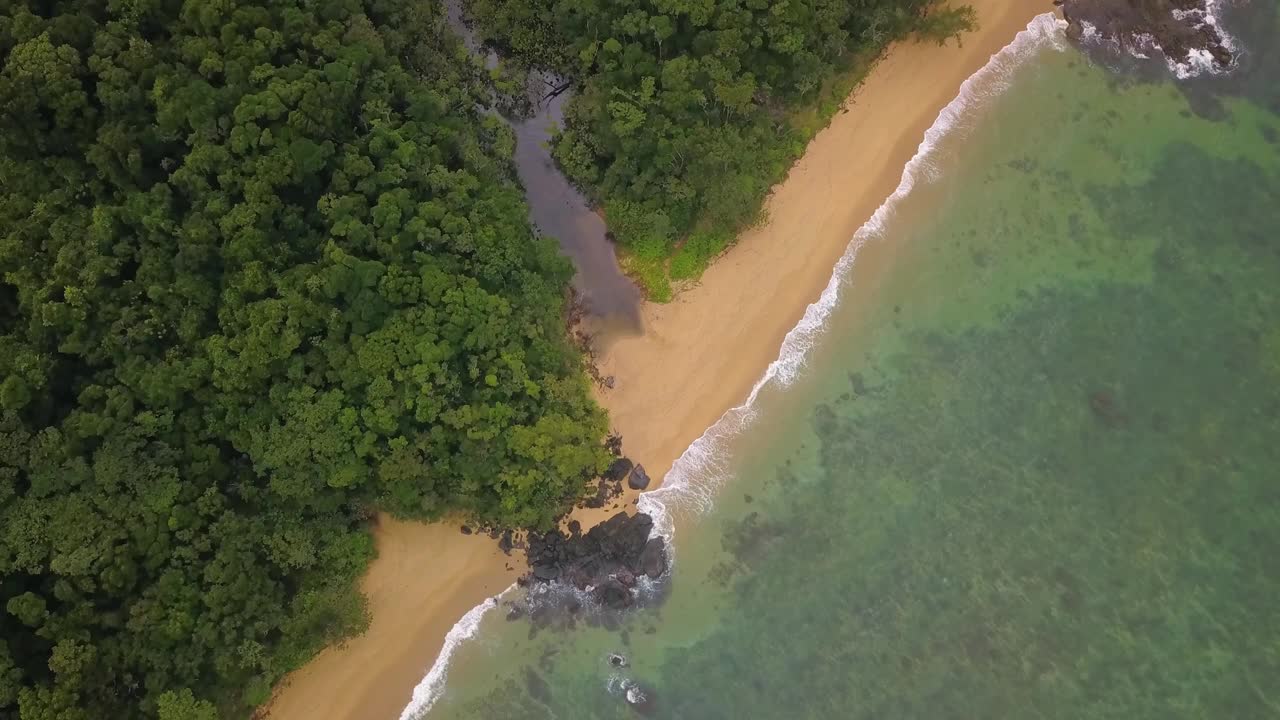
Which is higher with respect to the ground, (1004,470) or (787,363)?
(1004,470)

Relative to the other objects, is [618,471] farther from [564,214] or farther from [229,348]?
[229,348]

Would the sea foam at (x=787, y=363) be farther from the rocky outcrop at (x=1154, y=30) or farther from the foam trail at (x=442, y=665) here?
the rocky outcrop at (x=1154, y=30)

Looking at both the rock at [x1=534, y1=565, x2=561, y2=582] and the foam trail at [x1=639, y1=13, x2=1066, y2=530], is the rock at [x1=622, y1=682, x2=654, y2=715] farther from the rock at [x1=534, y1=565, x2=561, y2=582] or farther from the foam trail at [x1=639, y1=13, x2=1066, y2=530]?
the foam trail at [x1=639, y1=13, x2=1066, y2=530]

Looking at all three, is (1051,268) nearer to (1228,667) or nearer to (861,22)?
(861,22)

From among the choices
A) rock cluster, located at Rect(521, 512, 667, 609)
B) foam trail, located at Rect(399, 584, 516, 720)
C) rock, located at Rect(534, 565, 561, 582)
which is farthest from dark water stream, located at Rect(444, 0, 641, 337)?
foam trail, located at Rect(399, 584, 516, 720)

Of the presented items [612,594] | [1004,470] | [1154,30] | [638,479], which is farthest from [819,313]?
[1154,30]

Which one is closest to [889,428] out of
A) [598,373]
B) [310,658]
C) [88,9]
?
[598,373]
